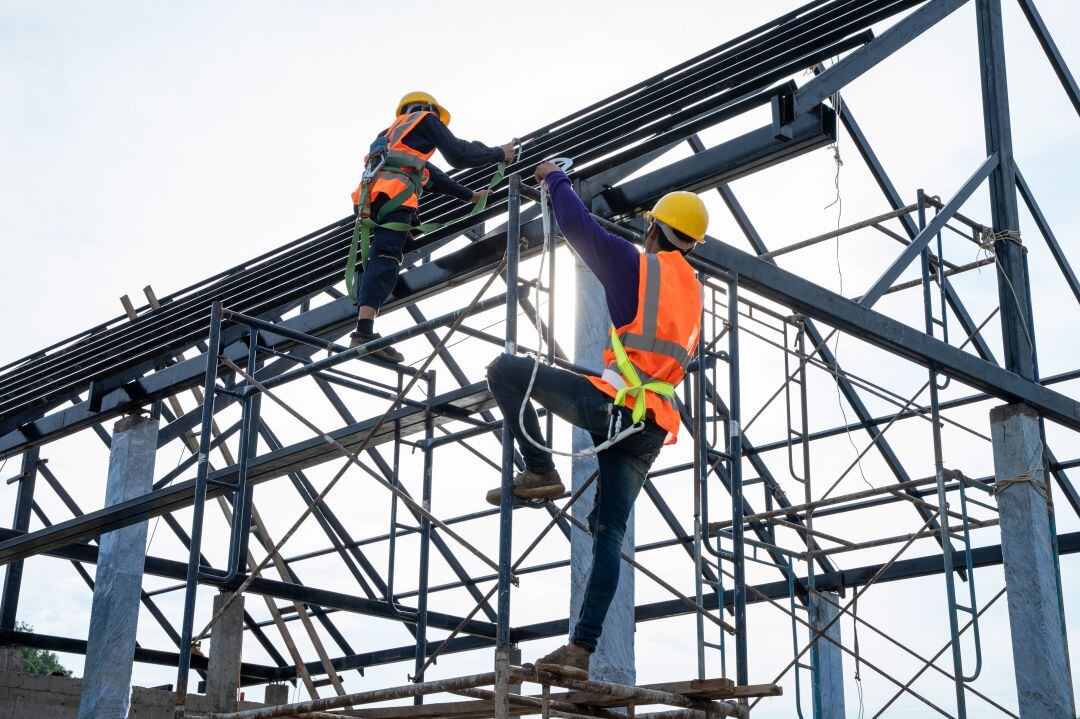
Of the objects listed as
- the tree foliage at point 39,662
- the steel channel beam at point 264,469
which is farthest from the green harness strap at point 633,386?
the tree foliage at point 39,662

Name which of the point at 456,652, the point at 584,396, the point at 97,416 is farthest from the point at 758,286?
the point at 456,652

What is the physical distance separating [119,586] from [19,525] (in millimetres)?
4599

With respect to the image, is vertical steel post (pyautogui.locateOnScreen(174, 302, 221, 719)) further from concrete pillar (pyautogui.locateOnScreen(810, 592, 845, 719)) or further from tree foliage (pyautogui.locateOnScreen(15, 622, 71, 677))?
tree foliage (pyautogui.locateOnScreen(15, 622, 71, 677))

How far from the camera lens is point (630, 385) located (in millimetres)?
5668

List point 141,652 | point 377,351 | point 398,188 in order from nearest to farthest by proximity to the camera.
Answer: point 377,351
point 398,188
point 141,652

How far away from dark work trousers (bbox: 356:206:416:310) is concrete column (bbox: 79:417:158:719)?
3.48 m

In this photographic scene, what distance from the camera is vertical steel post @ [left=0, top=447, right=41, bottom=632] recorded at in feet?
48.6

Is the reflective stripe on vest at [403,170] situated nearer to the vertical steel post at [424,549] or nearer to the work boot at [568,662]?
the vertical steel post at [424,549]

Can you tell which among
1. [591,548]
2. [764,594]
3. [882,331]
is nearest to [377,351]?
[591,548]

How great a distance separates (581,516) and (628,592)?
1.90 ft

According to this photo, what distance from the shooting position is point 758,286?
868 centimetres

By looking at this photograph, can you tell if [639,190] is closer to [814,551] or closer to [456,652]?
[814,551]

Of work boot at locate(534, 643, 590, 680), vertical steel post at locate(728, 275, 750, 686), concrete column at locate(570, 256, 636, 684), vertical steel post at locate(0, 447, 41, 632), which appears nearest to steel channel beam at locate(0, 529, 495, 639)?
vertical steel post at locate(0, 447, 41, 632)

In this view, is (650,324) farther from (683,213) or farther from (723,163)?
(723,163)
